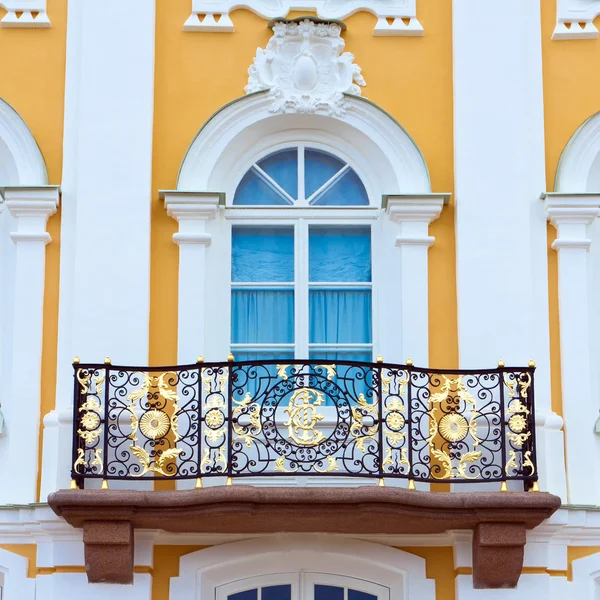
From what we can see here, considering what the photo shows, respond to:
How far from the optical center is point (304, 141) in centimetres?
1542

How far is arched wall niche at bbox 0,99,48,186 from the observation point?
14.9 meters

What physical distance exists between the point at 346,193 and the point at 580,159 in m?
2.20

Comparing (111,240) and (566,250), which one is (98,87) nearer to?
(111,240)

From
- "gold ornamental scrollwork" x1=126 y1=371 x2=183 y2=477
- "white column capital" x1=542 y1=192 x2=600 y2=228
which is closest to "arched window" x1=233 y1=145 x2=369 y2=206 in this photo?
"white column capital" x1=542 y1=192 x2=600 y2=228

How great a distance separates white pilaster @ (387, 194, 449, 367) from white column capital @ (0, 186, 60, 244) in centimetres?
310

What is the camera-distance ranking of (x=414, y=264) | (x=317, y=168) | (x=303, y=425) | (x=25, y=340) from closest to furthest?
(x=303, y=425)
(x=25, y=340)
(x=414, y=264)
(x=317, y=168)

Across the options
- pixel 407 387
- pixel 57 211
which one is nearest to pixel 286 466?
pixel 407 387

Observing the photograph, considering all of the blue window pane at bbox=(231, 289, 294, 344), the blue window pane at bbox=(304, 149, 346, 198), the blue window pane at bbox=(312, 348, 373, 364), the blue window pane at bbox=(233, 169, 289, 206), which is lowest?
the blue window pane at bbox=(312, 348, 373, 364)

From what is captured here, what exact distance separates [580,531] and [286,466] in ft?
8.65

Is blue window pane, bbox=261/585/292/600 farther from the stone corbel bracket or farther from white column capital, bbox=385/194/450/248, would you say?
white column capital, bbox=385/194/450/248

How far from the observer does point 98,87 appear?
15000mm

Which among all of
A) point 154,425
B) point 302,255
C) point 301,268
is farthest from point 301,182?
point 154,425

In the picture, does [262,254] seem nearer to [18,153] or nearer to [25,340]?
[25,340]

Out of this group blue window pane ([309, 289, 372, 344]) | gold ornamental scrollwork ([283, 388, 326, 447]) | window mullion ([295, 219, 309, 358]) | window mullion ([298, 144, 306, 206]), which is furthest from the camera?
window mullion ([298, 144, 306, 206])
